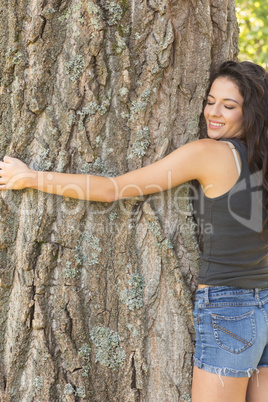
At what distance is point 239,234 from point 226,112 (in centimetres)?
59

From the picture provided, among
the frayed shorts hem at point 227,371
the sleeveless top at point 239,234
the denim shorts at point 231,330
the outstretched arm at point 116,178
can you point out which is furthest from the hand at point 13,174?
the frayed shorts hem at point 227,371

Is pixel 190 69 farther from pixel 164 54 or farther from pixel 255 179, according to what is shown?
pixel 255 179

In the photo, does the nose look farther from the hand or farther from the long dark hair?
the hand

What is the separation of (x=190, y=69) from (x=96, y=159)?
657mm

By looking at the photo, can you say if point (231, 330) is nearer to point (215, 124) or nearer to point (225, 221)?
point (225, 221)

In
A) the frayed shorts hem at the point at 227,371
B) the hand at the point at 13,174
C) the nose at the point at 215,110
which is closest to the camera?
the frayed shorts hem at the point at 227,371

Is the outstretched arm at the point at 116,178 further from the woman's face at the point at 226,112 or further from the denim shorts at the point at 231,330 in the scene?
the denim shorts at the point at 231,330

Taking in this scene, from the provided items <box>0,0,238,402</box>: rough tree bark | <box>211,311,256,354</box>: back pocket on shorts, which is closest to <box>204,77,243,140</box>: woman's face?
<box>0,0,238,402</box>: rough tree bark

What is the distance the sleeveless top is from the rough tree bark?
0.59 feet

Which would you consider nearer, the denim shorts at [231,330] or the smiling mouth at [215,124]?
the denim shorts at [231,330]

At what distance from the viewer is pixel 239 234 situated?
2.01 metres

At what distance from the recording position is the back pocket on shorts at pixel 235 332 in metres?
1.93

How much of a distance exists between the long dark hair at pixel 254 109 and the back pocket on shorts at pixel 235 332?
1.47ft

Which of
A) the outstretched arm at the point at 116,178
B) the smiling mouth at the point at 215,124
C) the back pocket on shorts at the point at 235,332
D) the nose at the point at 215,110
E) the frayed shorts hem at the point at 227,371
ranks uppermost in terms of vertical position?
the nose at the point at 215,110
